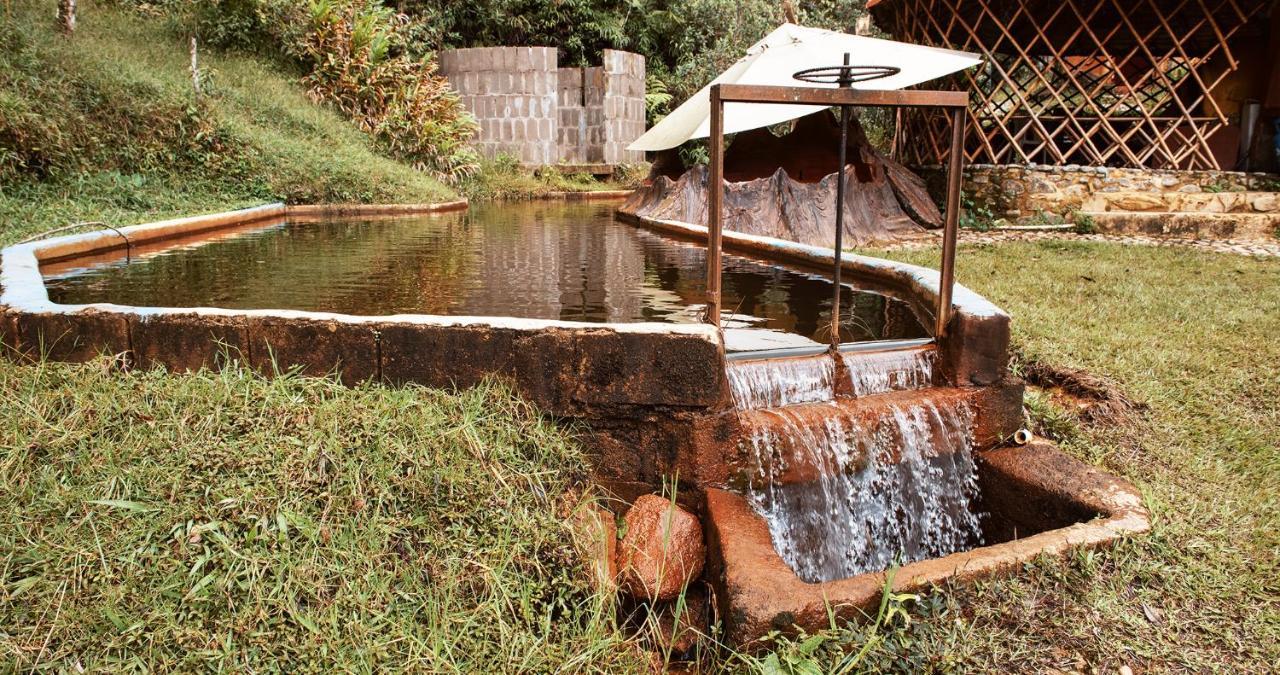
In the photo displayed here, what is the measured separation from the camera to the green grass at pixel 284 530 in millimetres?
2334

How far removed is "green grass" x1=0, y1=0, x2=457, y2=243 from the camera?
8.07 m

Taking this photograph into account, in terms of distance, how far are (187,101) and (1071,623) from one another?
1099cm

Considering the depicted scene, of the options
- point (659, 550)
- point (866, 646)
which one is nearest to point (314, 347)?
point (659, 550)

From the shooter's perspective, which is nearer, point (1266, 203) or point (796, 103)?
Answer: point (796, 103)

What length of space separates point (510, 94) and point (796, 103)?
518 inches

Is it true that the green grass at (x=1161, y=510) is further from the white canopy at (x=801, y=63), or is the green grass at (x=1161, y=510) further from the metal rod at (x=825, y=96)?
the white canopy at (x=801, y=63)

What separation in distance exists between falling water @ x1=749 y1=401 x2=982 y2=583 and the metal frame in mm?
585

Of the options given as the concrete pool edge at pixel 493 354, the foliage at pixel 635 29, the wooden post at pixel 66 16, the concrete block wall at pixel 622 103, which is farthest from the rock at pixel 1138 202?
the wooden post at pixel 66 16

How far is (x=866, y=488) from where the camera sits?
133 inches

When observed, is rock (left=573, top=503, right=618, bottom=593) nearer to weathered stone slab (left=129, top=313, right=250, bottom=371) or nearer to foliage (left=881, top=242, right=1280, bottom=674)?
foliage (left=881, top=242, right=1280, bottom=674)

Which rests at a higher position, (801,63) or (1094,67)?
(1094,67)

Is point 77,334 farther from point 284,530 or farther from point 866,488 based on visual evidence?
point 866,488

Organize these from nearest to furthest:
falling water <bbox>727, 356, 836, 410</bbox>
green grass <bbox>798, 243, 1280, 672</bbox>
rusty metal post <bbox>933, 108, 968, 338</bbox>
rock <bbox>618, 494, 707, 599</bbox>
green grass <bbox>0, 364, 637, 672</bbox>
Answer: green grass <bbox>0, 364, 637, 672</bbox>
green grass <bbox>798, 243, 1280, 672</bbox>
rock <bbox>618, 494, 707, 599</bbox>
falling water <bbox>727, 356, 836, 410</bbox>
rusty metal post <bbox>933, 108, 968, 338</bbox>

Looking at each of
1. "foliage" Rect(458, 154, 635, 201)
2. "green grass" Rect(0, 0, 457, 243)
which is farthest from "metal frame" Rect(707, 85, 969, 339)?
"foliage" Rect(458, 154, 635, 201)
